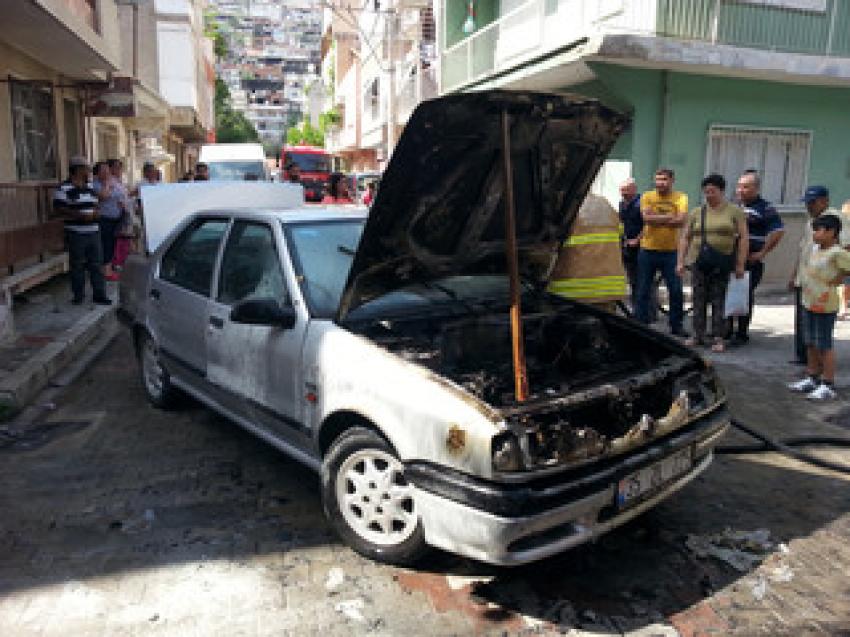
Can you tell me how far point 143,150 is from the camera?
24906 mm

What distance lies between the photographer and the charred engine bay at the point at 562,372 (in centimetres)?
268

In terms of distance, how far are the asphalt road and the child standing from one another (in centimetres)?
131

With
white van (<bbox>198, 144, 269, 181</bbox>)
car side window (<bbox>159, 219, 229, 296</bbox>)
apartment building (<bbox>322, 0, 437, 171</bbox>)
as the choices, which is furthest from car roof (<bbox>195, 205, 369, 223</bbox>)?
white van (<bbox>198, 144, 269, 181</bbox>)

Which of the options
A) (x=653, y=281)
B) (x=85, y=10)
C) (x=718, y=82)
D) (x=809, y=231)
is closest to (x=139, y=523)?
(x=809, y=231)

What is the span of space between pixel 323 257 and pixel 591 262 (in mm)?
2354

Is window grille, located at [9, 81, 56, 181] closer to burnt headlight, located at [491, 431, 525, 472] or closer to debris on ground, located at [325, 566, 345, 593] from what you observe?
debris on ground, located at [325, 566, 345, 593]

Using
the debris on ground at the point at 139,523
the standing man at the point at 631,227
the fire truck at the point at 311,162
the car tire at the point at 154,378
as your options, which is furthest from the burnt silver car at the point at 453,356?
the fire truck at the point at 311,162

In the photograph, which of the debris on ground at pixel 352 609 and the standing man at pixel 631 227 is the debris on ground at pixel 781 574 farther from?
the standing man at pixel 631 227

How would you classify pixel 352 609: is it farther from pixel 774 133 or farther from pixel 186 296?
pixel 774 133

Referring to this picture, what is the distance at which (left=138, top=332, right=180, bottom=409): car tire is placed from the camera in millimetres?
5035

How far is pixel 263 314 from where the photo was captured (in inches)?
134

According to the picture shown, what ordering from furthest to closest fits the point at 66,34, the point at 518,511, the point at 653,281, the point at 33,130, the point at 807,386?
the point at 33,130
the point at 66,34
the point at 653,281
the point at 807,386
the point at 518,511

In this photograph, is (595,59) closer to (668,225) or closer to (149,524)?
(668,225)

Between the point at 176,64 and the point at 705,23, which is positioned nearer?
the point at 705,23
